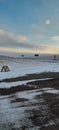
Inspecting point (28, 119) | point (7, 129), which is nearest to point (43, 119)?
point (28, 119)

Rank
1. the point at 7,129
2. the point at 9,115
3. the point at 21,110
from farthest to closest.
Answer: the point at 21,110 → the point at 9,115 → the point at 7,129

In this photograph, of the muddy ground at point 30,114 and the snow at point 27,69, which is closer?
the muddy ground at point 30,114

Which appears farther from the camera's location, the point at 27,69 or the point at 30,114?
the point at 27,69

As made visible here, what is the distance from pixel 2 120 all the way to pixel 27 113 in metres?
1.20

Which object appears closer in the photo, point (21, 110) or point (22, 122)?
point (22, 122)

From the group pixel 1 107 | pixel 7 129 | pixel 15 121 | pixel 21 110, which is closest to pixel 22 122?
pixel 15 121

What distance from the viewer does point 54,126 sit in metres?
7.29

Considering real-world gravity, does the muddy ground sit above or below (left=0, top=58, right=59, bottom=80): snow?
below

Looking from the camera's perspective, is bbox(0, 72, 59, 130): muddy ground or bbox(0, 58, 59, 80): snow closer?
bbox(0, 72, 59, 130): muddy ground

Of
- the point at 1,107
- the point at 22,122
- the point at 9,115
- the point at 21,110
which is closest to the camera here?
the point at 22,122

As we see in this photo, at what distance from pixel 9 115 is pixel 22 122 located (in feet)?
3.66

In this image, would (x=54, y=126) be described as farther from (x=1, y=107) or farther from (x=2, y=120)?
(x=1, y=107)

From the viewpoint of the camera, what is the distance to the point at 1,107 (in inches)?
399

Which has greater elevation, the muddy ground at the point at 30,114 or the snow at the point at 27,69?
the snow at the point at 27,69
